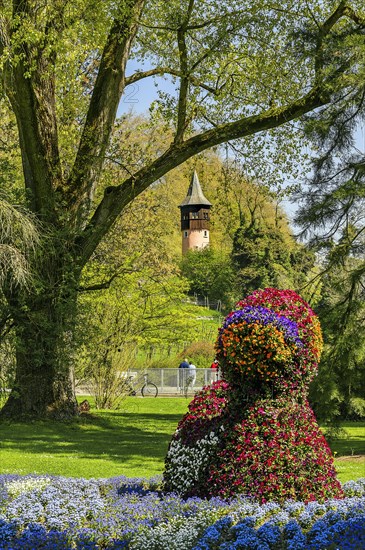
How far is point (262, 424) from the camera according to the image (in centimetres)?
715

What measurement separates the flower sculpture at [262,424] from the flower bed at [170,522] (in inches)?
7.7

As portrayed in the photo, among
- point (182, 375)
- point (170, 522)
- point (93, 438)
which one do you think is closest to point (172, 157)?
point (93, 438)

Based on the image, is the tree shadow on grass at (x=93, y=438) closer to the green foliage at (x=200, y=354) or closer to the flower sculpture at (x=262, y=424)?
the flower sculpture at (x=262, y=424)

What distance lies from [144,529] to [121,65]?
42.9 feet

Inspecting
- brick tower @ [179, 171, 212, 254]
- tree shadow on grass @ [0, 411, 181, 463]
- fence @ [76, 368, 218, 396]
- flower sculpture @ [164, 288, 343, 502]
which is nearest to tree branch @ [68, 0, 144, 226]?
tree shadow on grass @ [0, 411, 181, 463]

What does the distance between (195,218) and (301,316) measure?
84962 millimetres

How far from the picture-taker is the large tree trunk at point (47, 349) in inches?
635

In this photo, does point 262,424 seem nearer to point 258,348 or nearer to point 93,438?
point 258,348

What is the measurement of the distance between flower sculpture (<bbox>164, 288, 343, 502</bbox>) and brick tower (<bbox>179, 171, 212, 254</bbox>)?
83.5 meters

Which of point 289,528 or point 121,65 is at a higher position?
point 121,65

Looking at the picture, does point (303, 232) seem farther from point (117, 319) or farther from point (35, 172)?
point (117, 319)

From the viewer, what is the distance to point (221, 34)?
53.6 ft

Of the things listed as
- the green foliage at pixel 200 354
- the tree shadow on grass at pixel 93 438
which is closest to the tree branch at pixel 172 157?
the tree shadow on grass at pixel 93 438

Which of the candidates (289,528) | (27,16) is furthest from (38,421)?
(289,528)
